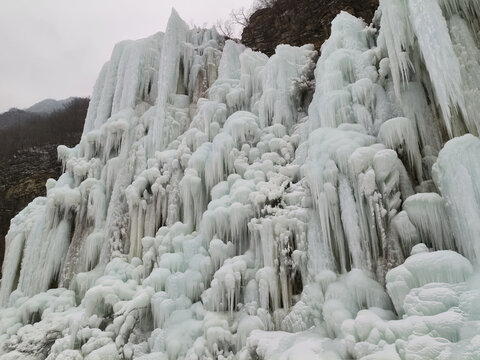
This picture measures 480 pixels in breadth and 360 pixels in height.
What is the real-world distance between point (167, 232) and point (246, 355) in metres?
3.27

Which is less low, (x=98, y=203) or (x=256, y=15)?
(x=256, y=15)

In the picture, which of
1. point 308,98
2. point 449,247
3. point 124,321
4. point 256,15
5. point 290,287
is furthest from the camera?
point 256,15

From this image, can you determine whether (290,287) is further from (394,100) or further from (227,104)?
(227,104)

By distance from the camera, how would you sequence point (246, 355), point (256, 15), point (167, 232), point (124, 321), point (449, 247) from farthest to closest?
point (256, 15) → point (167, 232) → point (124, 321) → point (246, 355) → point (449, 247)

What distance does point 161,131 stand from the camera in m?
9.59

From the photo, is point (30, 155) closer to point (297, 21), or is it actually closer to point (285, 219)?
point (297, 21)

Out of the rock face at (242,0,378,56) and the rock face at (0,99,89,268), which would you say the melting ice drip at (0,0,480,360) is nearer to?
the rock face at (242,0,378,56)

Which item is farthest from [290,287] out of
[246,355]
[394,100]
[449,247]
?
[394,100]

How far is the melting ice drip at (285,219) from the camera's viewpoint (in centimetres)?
417

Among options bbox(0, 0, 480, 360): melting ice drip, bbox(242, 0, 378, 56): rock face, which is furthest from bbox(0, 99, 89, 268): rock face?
bbox(242, 0, 378, 56): rock face

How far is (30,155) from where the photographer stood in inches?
754

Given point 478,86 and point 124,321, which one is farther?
point 124,321


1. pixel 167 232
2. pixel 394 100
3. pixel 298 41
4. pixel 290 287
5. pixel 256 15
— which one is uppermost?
pixel 256 15

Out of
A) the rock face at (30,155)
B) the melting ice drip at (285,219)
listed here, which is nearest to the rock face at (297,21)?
the melting ice drip at (285,219)
